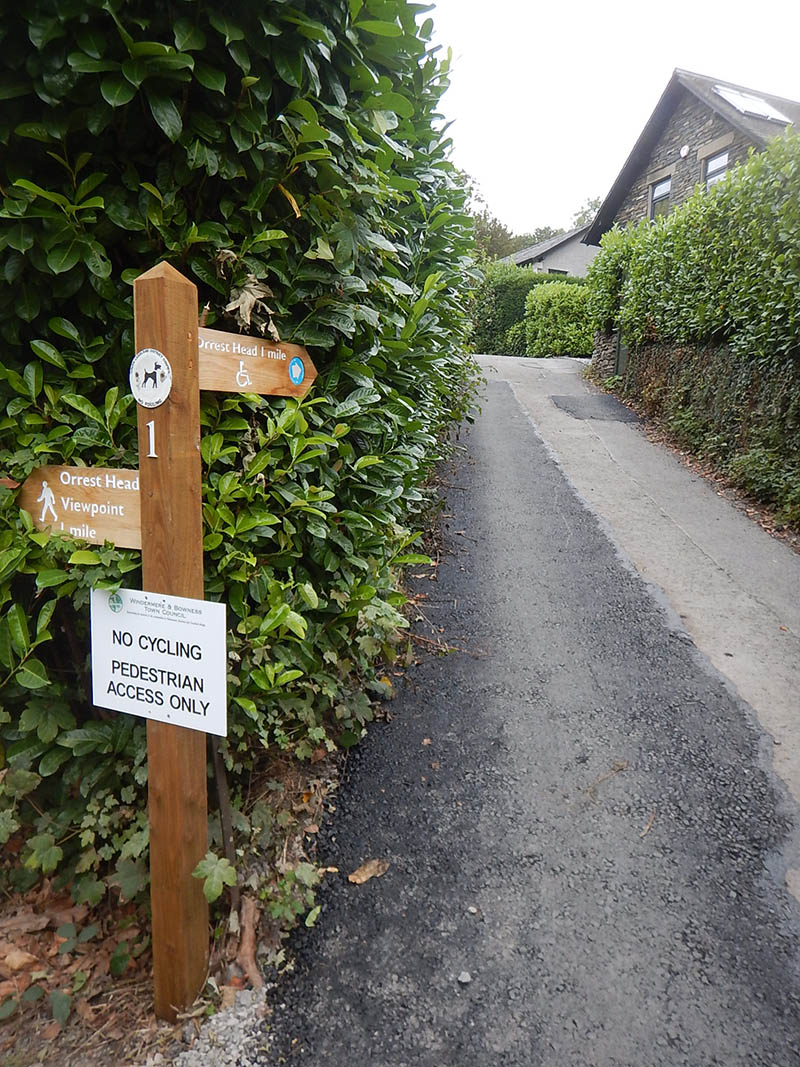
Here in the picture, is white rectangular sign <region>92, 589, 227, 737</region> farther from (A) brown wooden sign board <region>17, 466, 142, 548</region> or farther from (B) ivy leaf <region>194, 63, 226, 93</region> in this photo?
(B) ivy leaf <region>194, 63, 226, 93</region>

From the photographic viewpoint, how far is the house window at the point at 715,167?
1422cm

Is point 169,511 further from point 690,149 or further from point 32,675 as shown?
point 690,149

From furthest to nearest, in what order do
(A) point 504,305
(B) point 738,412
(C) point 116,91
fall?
(A) point 504,305, (B) point 738,412, (C) point 116,91

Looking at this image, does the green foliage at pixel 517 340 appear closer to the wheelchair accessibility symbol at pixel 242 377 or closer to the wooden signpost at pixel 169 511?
the wheelchair accessibility symbol at pixel 242 377

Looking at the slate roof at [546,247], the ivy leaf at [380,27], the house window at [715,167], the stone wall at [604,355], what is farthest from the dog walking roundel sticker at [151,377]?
the slate roof at [546,247]

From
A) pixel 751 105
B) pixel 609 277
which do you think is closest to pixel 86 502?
pixel 609 277

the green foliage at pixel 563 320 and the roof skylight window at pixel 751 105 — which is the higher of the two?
the roof skylight window at pixel 751 105

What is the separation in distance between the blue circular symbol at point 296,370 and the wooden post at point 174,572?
1.57 ft

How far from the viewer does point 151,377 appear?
165 centimetres

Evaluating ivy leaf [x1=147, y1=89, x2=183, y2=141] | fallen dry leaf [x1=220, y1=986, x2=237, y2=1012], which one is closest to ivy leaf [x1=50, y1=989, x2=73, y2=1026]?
fallen dry leaf [x1=220, y1=986, x2=237, y2=1012]

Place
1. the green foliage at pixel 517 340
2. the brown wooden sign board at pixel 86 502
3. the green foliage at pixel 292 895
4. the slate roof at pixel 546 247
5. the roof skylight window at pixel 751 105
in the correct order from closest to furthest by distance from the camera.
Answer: the brown wooden sign board at pixel 86 502 < the green foliage at pixel 292 895 < the roof skylight window at pixel 751 105 < the green foliage at pixel 517 340 < the slate roof at pixel 546 247

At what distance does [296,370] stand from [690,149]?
56.5 feet

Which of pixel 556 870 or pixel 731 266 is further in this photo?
pixel 731 266

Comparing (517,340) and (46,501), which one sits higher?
(517,340)
